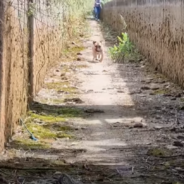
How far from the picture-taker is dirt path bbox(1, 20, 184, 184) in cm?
562

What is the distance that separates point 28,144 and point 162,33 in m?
6.99

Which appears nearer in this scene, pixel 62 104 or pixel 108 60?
pixel 62 104

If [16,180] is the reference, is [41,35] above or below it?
above

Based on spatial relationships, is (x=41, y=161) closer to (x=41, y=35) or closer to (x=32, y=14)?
(x=32, y=14)

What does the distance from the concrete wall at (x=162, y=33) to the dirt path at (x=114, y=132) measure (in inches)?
15.6

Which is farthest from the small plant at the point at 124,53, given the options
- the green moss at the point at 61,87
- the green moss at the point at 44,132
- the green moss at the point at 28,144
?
the green moss at the point at 28,144

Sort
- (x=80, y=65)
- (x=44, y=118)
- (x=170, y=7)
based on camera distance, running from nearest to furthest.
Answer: (x=44, y=118), (x=170, y=7), (x=80, y=65)

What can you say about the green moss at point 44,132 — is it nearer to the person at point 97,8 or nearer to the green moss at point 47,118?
the green moss at point 47,118

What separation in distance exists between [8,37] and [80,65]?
867 centimetres

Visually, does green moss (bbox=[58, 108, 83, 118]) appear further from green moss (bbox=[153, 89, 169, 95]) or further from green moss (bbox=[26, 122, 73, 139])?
green moss (bbox=[153, 89, 169, 95])

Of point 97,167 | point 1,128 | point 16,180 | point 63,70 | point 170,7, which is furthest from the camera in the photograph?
point 63,70

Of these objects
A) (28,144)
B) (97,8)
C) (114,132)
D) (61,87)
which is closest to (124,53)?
(61,87)

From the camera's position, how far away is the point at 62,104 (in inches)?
368

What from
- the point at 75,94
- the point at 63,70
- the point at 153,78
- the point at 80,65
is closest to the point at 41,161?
the point at 75,94
